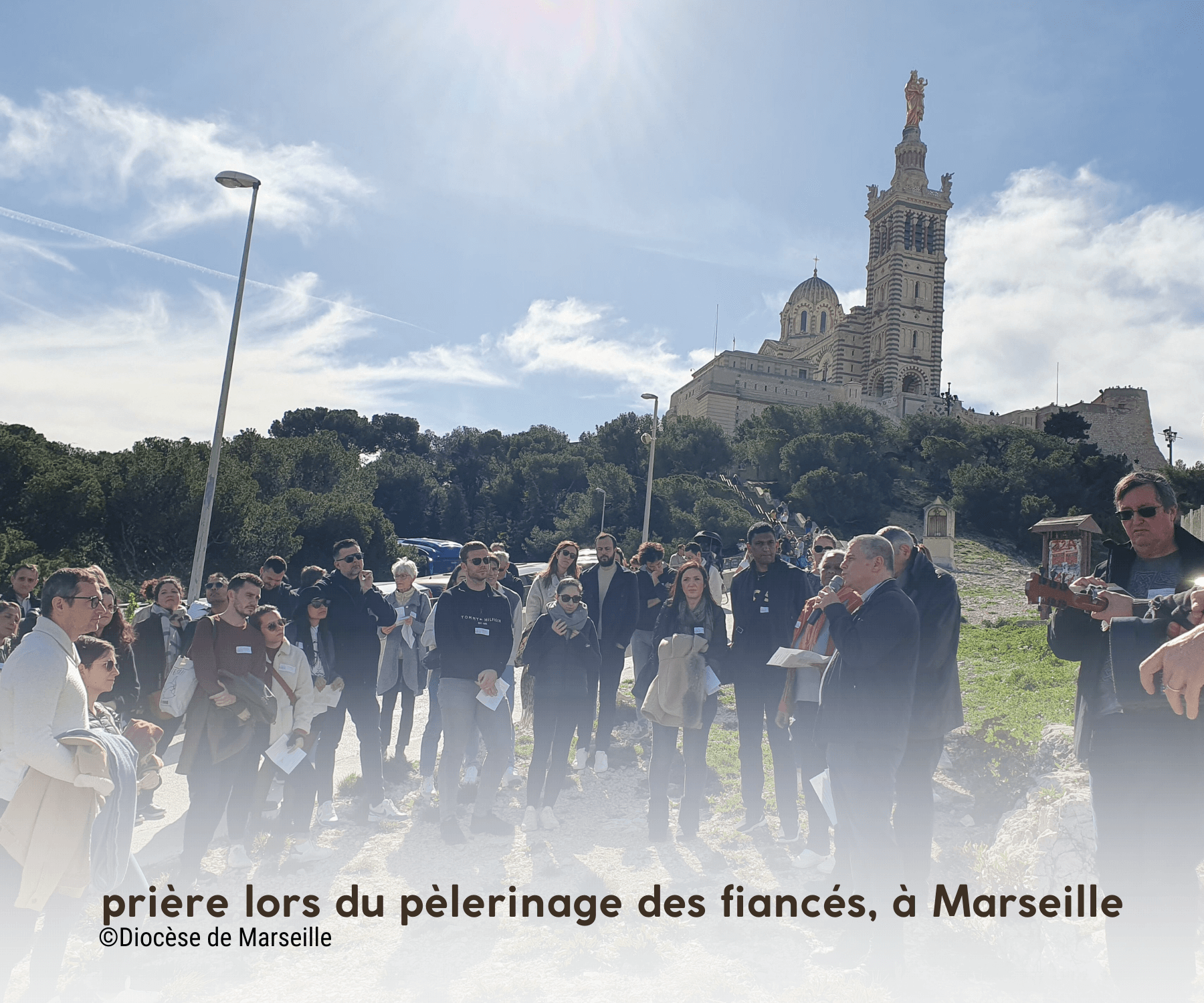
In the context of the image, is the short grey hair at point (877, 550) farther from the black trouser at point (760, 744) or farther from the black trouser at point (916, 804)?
the black trouser at point (760, 744)

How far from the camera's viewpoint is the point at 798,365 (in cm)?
8544

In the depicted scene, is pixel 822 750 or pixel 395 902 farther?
pixel 822 750

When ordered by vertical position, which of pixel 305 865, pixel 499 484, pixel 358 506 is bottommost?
pixel 305 865

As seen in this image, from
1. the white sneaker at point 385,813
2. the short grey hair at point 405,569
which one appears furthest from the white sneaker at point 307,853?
the short grey hair at point 405,569

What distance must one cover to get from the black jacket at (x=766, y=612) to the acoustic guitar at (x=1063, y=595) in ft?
8.26

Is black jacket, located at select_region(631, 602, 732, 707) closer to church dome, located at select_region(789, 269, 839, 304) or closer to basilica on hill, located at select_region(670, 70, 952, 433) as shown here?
basilica on hill, located at select_region(670, 70, 952, 433)

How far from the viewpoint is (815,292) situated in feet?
309

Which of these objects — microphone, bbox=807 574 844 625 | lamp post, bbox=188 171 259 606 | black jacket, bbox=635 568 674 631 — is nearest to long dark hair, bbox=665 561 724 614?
microphone, bbox=807 574 844 625

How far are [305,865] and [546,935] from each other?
5.73 feet

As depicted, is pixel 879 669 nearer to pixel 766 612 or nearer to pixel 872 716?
pixel 872 716

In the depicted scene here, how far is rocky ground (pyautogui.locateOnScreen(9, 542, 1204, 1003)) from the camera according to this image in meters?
3.39

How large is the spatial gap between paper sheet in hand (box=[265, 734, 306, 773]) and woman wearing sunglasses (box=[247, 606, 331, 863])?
0.02 m

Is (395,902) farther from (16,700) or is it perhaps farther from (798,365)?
(798,365)

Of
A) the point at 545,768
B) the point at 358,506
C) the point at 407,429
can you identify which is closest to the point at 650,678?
the point at 545,768
